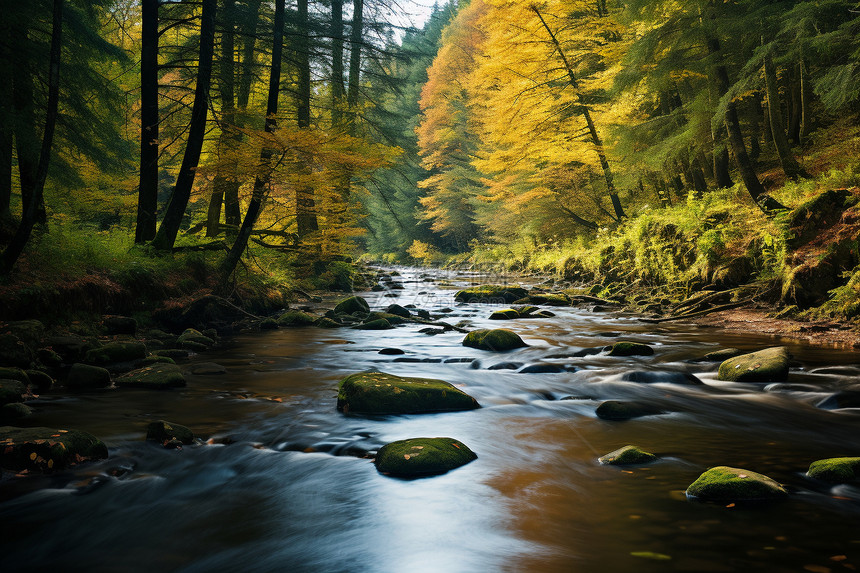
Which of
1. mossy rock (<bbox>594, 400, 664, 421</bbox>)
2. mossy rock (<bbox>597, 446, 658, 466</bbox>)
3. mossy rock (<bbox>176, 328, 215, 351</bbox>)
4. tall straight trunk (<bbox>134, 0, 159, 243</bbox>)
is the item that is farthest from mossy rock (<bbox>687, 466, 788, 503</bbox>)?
tall straight trunk (<bbox>134, 0, 159, 243</bbox>)

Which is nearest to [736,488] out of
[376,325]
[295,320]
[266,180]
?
[376,325]

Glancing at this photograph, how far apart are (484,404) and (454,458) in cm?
175

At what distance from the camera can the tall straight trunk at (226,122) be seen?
8956 millimetres

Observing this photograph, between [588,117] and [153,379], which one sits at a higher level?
[588,117]

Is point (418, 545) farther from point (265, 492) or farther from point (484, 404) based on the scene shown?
point (484, 404)

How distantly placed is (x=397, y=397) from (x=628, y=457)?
7.32ft

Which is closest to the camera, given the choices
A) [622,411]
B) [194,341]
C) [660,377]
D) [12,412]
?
[12,412]

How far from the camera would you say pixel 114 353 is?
6332 mm

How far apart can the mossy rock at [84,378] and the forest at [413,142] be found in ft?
4.75

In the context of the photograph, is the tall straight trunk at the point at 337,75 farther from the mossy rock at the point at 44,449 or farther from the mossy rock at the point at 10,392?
the mossy rock at the point at 44,449

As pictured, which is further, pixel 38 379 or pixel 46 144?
pixel 46 144

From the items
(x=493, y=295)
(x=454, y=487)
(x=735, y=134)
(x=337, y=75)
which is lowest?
(x=454, y=487)

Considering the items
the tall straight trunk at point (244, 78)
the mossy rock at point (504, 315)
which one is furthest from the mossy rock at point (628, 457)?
the tall straight trunk at point (244, 78)

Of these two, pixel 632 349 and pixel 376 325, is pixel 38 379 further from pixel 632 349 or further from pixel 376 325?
pixel 632 349
